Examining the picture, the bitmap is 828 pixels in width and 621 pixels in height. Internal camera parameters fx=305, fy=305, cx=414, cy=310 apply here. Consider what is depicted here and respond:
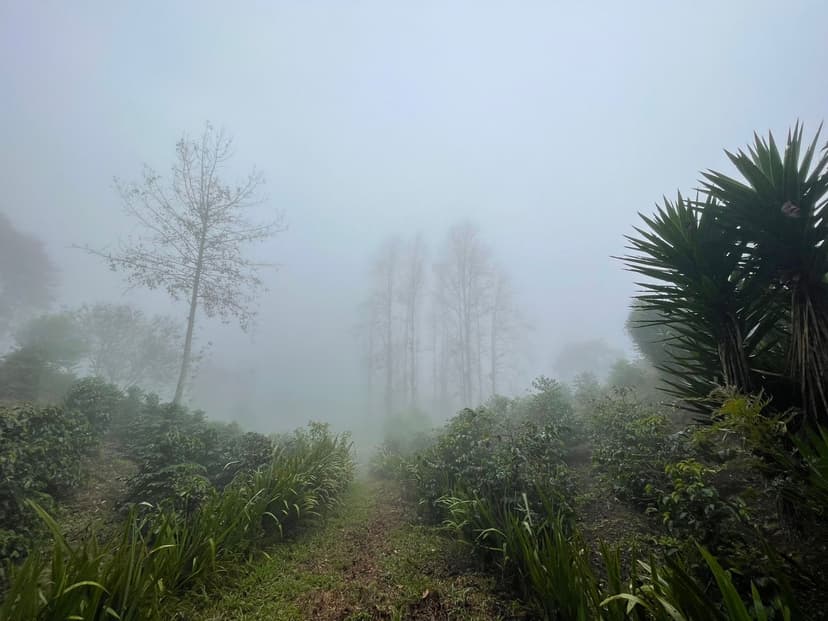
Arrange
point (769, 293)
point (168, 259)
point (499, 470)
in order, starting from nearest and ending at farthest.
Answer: point (769, 293)
point (499, 470)
point (168, 259)

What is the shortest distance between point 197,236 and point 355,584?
405 inches

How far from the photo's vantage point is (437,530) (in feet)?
13.0

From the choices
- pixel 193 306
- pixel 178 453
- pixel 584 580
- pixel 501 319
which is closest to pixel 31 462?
pixel 178 453

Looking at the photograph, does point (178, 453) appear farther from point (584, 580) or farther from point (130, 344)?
point (130, 344)

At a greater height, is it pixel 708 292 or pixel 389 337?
pixel 389 337

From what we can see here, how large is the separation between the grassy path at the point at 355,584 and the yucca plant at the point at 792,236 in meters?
2.83

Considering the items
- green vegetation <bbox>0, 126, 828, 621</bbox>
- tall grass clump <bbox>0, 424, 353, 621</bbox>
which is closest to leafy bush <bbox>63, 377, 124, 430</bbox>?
green vegetation <bbox>0, 126, 828, 621</bbox>

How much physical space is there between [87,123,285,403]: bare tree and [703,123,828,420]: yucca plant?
1081 centimetres

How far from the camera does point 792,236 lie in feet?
7.63

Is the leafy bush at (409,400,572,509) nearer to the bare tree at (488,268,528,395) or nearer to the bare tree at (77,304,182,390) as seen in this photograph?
the bare tree at (488,268,528,395)

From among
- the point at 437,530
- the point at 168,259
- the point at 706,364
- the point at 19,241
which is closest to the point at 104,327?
the point at 19,241

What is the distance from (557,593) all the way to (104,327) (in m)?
20.8

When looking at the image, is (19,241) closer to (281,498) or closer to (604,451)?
(281,498)

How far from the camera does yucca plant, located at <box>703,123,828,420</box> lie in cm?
216
